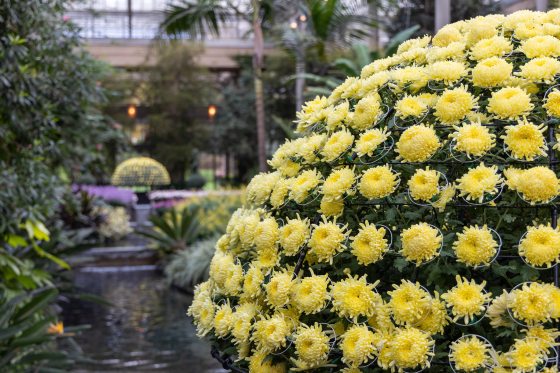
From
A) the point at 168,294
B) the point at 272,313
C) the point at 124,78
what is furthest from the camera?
the point at 124,78

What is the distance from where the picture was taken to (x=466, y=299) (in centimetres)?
174

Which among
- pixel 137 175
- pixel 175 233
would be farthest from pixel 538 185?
pixel 137 175

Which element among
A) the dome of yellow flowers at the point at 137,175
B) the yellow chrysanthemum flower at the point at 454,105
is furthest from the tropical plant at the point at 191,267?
the yellow chrysanthemum flower at the point at 454,105

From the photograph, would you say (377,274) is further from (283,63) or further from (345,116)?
(283,63)

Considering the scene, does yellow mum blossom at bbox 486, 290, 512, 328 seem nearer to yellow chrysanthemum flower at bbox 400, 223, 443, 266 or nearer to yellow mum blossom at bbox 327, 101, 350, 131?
yellow chrysanthemum flower at bbox 400, 223, 443, 266

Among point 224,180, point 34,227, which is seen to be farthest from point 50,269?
point 224,180

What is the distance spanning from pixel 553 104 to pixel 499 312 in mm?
581

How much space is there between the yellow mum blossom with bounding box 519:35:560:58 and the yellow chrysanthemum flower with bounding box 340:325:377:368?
3.07 feet

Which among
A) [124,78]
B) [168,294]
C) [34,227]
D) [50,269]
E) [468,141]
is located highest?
[124,78]

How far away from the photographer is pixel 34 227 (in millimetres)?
5934

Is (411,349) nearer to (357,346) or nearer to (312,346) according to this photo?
(357,346)

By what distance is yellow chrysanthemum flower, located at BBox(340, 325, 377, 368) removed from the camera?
178 centimetres

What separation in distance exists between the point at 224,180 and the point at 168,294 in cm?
2163

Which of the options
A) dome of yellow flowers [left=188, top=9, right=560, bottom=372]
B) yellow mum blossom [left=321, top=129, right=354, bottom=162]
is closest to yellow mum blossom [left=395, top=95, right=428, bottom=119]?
dome of yellow flowers [left=188, top=9, right=560, bottom=372]
